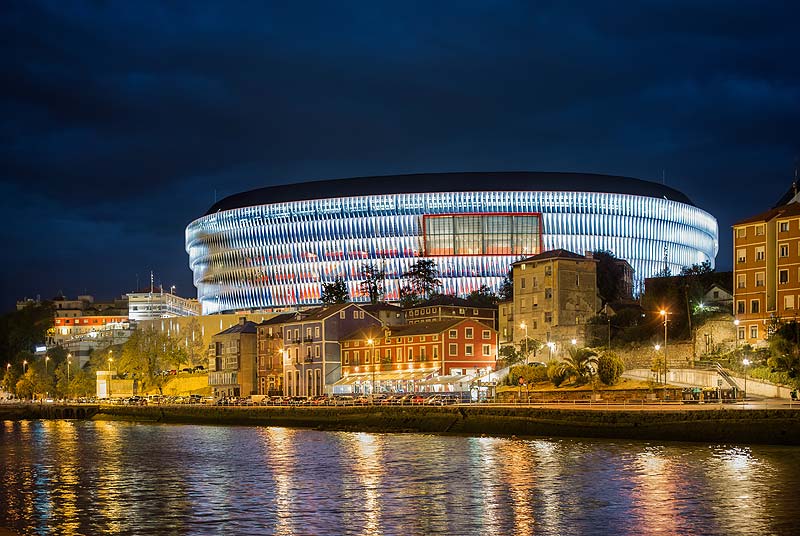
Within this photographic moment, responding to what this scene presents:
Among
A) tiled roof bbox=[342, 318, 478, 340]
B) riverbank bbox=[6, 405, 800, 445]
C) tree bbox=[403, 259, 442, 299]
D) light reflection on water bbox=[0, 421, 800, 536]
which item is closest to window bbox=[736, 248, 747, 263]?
riverbank bbox=[6, 405, 800, 445]

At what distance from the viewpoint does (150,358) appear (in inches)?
6752

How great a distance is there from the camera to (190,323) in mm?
194000

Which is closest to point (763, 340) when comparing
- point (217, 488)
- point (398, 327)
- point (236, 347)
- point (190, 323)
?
point (398, 327)

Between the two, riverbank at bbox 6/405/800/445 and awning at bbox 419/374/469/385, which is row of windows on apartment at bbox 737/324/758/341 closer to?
riverbank at bbox 6/405/800/445

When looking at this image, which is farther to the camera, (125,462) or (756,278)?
(756,278)

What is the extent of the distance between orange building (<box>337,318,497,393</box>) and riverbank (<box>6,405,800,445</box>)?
1618cm

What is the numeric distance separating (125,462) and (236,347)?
83.6m

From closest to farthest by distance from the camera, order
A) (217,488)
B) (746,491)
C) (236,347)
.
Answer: (746,491) → (217,488) → (236,347)

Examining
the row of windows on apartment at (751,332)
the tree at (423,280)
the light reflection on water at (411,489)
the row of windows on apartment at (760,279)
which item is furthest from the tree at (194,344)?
the light reflection on water at (411,489)

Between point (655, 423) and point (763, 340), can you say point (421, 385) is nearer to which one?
point (763, 340)

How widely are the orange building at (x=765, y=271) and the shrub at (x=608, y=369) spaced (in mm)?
12383

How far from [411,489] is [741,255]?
59.8m

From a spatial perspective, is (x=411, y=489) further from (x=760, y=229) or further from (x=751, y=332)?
(x=760, y=229)

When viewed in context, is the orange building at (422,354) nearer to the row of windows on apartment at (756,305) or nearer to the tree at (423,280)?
the row of windows on apartment at (756,305)
